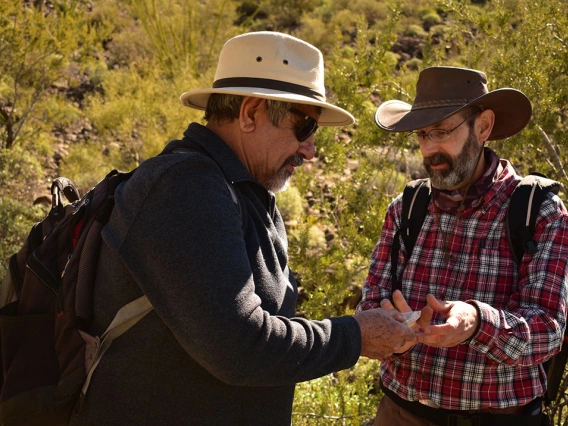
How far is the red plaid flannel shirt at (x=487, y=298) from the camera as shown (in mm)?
2170

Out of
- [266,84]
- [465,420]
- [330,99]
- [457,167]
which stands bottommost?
[465,420]

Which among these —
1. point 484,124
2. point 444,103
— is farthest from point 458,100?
point 484,124

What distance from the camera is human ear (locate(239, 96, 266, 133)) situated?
77.7 inches

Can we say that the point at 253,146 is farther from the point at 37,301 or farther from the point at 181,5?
the point at 181,5

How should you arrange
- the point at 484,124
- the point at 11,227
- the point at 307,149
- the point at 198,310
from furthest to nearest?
the point at 11,227, the point at 484,124, the point at 307,149, the point at 198,310

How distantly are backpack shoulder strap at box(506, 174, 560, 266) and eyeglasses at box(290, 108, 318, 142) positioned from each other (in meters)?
0.83

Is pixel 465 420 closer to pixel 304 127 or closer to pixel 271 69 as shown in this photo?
pixel 304 127

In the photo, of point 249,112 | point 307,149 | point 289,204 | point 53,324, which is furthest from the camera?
point 289,204

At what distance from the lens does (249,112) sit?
198 centimetres

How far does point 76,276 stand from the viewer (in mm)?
1795

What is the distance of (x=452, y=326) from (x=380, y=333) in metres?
0.33

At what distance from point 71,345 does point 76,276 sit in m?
0.19

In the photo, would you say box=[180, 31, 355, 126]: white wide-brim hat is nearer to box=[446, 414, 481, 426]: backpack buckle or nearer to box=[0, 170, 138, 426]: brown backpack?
box=[0, 170, 138, 426]: brown backpack

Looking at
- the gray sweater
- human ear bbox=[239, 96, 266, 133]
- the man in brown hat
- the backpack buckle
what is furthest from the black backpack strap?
human ear bbox=[239, 96, 266, 133]
